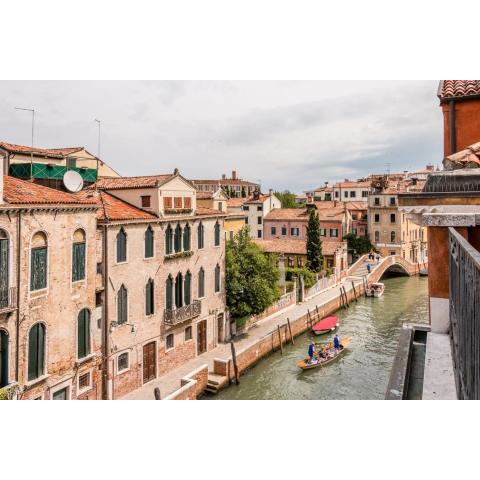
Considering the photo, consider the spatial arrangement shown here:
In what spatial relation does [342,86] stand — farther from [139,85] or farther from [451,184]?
[451,184]

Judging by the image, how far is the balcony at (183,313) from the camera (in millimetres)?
6059

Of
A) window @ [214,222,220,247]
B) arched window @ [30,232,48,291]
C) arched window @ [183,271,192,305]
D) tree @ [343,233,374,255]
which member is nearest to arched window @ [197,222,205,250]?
window @ [214,222,220,247]

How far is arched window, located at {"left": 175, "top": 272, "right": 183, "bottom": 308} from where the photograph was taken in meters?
6.34

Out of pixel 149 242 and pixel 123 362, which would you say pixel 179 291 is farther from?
pixel 123 362

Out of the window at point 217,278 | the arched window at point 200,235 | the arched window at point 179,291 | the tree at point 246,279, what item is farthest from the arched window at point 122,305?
the tree at point 246,279

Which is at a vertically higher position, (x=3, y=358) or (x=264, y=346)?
(x=3, y=358)

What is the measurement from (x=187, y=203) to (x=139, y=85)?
9.23 feet

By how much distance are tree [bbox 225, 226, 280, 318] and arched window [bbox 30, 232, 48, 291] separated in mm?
3806

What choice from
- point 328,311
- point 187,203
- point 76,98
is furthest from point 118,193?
point 328,311

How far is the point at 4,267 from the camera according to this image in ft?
12.4

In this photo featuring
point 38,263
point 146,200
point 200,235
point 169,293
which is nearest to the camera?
point 38,263

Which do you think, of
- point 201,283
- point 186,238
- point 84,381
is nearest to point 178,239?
point 186,238

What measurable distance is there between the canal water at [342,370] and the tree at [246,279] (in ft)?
3.28

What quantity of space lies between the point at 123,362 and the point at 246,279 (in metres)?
2.99
